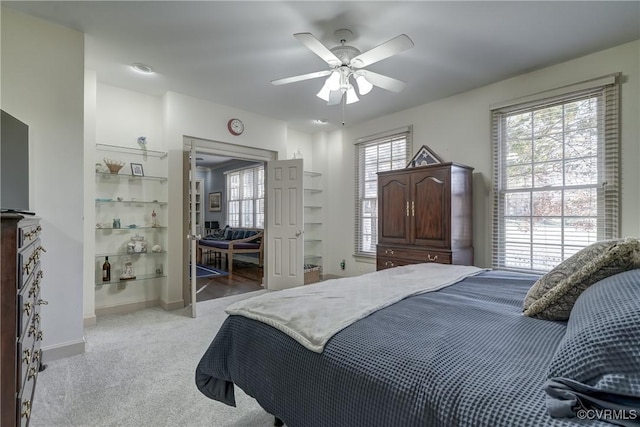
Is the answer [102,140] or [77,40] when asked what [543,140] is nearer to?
[77,40]

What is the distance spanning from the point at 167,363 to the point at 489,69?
13.3ft

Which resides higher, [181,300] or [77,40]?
[77,40]

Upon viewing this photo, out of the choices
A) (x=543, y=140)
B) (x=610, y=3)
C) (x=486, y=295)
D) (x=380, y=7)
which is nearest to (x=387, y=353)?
(x=486, y=295)

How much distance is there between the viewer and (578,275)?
1139mm

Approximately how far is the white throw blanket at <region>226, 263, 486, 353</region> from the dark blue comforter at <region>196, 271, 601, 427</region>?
0.04 m

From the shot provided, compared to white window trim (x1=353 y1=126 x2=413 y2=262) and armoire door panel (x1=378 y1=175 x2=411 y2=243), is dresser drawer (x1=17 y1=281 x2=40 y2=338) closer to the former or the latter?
armoire door panel (x1=378 y1=175 x2=411 y2=243)

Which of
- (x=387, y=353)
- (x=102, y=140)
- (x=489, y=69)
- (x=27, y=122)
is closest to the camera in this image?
(x=387, y=353)

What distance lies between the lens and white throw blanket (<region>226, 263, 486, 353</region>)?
1.13 meters

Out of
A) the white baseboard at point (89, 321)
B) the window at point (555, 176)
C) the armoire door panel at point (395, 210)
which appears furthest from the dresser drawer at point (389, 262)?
the white baseboard at point (89, 321)

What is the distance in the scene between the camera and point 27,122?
2.32 m

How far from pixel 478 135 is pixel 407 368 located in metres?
3.51

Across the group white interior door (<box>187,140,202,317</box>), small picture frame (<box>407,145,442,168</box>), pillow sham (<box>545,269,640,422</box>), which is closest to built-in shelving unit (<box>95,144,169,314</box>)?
white interior door (<box>187,140,202,317</box>)

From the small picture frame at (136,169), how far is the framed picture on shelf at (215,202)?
5.74 meters

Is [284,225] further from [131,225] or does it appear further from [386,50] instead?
[386,50]
